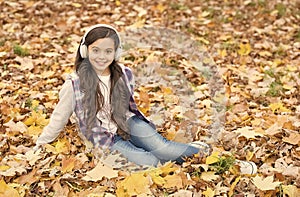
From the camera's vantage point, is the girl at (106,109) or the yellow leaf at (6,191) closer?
the yellow leaf at (6,191)

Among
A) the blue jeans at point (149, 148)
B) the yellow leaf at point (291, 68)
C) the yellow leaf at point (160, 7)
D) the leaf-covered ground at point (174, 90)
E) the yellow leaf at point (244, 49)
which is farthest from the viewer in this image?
the yellow leaf at point (160, 7)

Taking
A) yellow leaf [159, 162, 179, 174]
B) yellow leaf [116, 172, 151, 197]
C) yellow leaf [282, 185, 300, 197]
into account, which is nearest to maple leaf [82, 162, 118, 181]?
yellow leaf [116, 172, 151, 197]

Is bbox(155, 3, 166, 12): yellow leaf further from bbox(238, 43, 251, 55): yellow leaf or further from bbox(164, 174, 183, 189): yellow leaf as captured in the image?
bbox(164, 174, 183, 189): yellow leaf

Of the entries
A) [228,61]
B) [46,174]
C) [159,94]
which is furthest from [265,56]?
[46,174]

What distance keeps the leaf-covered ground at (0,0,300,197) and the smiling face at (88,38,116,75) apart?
64cm

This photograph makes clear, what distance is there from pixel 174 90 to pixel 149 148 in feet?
4.41

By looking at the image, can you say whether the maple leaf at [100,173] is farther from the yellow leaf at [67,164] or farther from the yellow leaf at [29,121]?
the yellow leaf at [29,121]

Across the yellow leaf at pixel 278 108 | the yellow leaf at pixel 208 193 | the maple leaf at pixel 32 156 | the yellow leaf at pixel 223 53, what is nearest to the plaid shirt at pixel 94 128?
the maple leaf at pixel 32 156

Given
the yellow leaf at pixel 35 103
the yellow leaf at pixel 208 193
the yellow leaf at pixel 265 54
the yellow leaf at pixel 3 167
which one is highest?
the yellow leaf at pixel 265 54

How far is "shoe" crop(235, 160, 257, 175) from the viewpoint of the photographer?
3246mm

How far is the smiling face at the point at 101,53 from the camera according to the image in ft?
10.8

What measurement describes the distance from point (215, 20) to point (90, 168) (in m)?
3.78

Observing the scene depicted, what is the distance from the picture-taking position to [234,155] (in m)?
3.49

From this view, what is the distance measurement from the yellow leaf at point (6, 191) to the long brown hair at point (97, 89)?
29.0 inches
